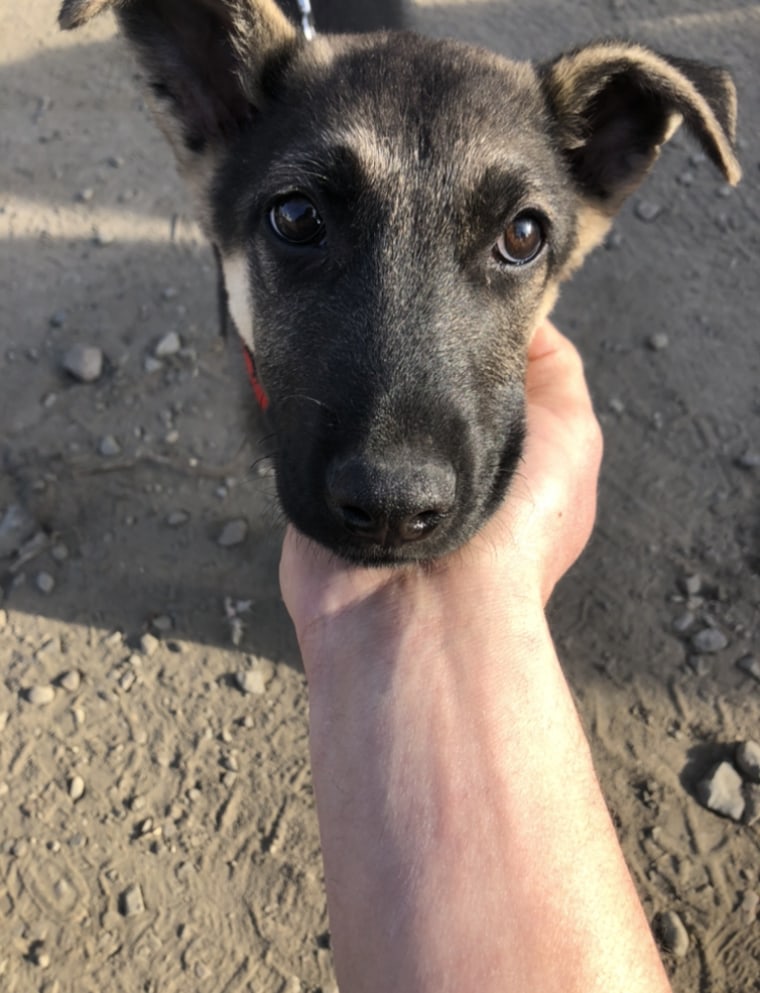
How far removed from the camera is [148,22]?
270 centimetres

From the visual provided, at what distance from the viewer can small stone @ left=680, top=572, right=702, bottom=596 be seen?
3.82 meters

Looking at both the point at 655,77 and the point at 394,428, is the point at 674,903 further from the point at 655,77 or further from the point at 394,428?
the point at 655,77

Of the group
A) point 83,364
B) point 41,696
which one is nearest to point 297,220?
point 83,364

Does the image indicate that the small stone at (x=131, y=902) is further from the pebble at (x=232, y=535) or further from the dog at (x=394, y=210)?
the dog at (x=394, y=210)

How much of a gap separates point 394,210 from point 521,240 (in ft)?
1.46

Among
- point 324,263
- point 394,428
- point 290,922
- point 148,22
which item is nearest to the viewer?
point 394,428

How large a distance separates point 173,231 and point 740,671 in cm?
368

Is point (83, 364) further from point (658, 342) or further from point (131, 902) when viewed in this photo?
point (658, 342)

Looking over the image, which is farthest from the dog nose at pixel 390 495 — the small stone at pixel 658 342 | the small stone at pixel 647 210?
the small stone at pixel 647 210

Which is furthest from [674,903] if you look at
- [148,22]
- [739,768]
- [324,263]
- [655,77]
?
[148,22]

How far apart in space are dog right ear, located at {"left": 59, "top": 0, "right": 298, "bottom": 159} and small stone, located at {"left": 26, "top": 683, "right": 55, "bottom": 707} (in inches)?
88.9

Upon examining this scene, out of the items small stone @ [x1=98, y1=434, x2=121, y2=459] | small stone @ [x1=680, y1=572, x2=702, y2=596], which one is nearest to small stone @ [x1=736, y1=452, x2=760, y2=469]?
small stone @ [x1=680, y1=572, x2=702, y2=596]

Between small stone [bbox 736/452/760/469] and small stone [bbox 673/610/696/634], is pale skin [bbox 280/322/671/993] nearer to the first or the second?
small stone [bbox 673/610/696/634]

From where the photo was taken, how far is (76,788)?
3.39 m
